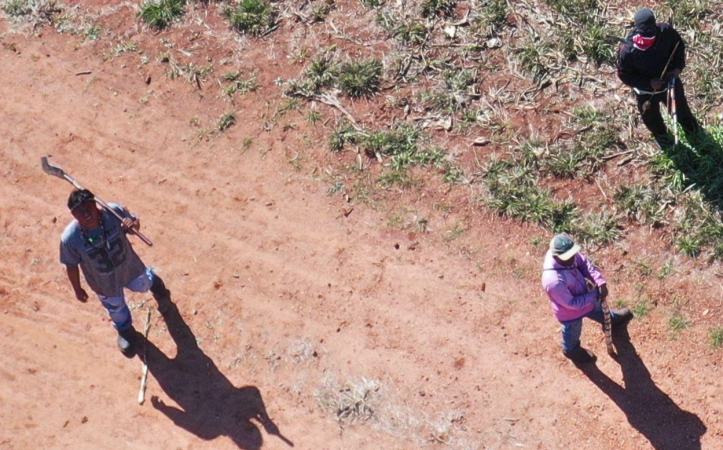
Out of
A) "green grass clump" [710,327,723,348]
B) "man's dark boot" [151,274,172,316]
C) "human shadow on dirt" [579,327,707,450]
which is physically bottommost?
"man's dark boot" [151,274,172,316]

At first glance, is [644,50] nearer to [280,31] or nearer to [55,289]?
[280,31]

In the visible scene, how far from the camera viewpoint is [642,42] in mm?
9555

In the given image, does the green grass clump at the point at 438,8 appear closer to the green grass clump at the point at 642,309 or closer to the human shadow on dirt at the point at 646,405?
the green grass clump at the point at 642,309

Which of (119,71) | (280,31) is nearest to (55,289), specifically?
(119,71)

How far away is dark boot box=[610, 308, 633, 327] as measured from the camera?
30.6 ft

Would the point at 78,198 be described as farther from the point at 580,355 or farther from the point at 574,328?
the point at 580,355

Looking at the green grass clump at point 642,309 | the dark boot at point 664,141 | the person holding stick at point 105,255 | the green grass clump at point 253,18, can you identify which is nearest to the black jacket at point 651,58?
the dark boot at point 664,141

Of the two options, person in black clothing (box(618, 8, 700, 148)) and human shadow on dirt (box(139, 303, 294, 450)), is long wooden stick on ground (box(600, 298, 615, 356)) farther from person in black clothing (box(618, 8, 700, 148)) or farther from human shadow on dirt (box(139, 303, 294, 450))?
human shadow on dirt (box(139, 303, 294, 450))

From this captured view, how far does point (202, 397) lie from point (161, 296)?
1.20 meters

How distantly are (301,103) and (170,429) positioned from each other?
414 cm

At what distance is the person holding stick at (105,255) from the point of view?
8.70m

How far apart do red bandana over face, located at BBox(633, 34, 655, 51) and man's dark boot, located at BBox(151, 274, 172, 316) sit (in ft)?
17.4

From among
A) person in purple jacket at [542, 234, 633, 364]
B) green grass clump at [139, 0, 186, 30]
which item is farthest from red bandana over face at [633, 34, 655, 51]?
green grass clump at [139, 0, 186, 30]

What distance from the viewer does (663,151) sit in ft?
34.3
